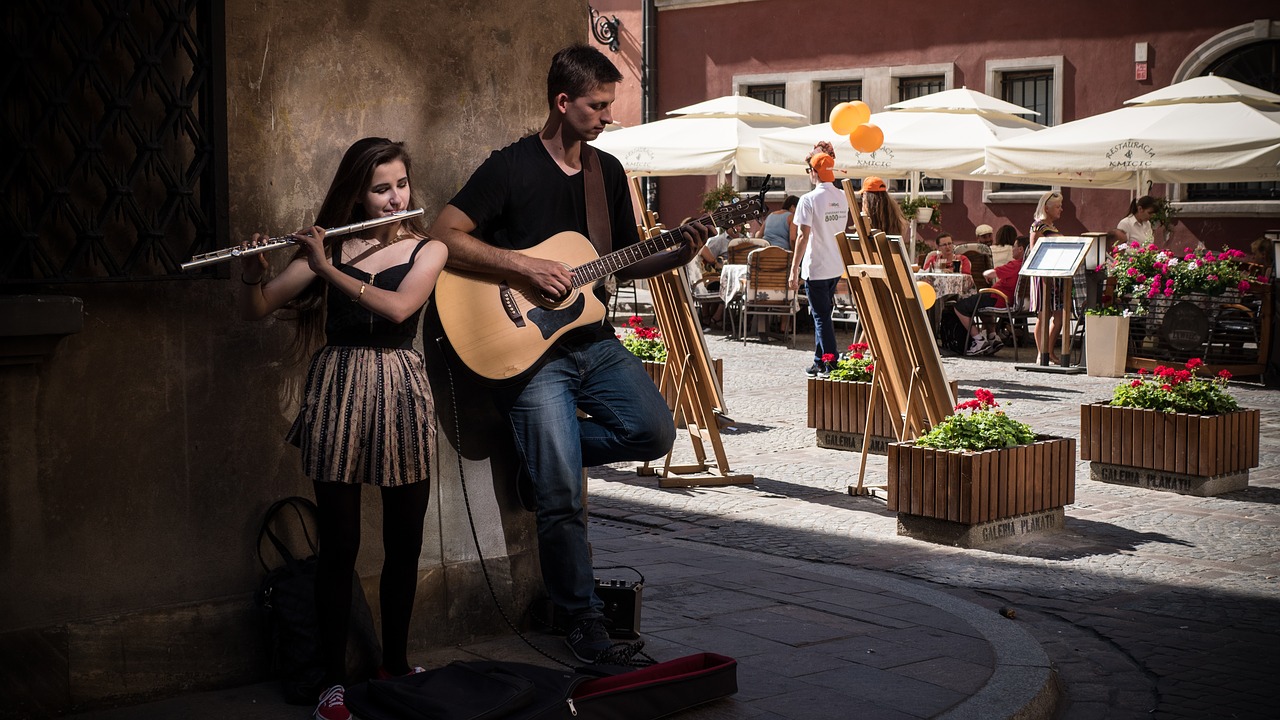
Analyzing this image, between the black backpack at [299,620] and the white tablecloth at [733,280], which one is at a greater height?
the white tablecloth at [733,280]

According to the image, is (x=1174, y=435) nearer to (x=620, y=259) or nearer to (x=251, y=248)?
(x=620, y=259)

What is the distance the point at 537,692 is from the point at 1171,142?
12.7m

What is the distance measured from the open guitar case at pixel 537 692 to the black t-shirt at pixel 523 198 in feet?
4.96

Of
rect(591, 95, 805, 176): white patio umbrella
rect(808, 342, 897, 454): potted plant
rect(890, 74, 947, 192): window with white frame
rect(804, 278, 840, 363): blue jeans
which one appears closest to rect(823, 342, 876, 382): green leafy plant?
rect(808, 342, 897, 454): potted plant

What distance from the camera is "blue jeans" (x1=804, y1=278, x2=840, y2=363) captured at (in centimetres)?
1244

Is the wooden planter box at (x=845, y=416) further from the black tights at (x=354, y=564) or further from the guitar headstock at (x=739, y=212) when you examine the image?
the black tights at (x=354, y=564)

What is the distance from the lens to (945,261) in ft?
56.3

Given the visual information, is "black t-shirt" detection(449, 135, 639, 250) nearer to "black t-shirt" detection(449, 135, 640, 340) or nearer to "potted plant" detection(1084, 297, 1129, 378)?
"black t-shirt" detection(449, 135, 640, 340)

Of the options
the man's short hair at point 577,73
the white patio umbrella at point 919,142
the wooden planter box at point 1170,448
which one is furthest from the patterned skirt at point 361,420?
the white patio umbrella at point 919,142

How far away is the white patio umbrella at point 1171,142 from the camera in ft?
47.6

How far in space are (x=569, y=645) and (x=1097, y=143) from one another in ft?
40.0

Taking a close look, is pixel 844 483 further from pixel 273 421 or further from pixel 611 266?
pixel 273 421

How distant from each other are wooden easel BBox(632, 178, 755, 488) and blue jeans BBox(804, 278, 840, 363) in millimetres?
3266

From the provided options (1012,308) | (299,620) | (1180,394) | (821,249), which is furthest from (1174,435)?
(1012,308)
